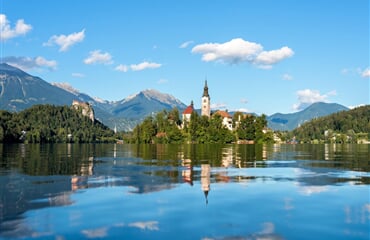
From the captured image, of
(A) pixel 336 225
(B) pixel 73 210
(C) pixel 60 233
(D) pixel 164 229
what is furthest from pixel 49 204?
(A) pixel 336 225

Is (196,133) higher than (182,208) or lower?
higher

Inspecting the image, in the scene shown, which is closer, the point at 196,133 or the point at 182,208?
the point at 182,208

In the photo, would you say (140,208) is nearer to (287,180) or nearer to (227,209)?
(227,209)

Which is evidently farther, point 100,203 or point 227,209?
point 100,203

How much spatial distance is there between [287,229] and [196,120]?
594ft

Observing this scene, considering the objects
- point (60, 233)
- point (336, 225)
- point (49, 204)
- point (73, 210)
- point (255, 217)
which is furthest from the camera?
point (49, 204)

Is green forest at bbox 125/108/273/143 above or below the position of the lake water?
above

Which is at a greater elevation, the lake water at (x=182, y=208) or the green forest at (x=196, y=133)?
the green forest at (x=196, y=133)

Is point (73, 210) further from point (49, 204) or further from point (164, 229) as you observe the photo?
point (164, 229)

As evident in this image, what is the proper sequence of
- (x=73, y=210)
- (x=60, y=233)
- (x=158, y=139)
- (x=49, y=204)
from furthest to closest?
(x=158, y=139)
(x=49, y=204)
(x=73, y=210)
(x=60, y=233)

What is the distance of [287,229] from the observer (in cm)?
1509

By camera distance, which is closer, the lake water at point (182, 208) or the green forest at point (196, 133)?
the lake water at point (182, 208)

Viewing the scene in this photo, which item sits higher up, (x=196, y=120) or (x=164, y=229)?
(x=196, y=120)

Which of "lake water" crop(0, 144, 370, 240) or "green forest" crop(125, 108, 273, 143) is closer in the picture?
"lake water" crop(0, 144, 370, 240)
